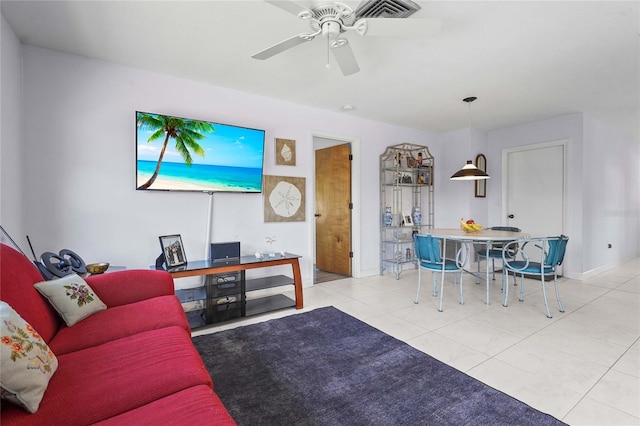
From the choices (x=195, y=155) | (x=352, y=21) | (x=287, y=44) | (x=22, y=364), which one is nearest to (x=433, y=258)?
(x=352, y=21)

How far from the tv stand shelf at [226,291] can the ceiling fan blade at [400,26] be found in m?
2.19

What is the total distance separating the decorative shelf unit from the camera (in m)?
4.77

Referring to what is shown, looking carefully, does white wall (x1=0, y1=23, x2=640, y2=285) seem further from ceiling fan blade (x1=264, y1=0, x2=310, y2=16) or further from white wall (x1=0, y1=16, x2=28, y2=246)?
ceiling fan blade (x1=264, y1=0, x2=310, y2=16)

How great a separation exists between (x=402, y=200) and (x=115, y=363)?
456 cm

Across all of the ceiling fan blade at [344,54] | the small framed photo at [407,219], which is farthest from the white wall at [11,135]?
the small framed photo at [407,219]

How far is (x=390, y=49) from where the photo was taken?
2.53 m

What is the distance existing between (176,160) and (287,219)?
1.43 m

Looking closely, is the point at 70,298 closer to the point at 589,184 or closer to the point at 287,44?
the point at 287,44

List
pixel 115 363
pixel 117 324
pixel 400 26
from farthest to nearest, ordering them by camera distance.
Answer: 1. pixel 400 26
2. pixel 117 324
3. pixel 115 363

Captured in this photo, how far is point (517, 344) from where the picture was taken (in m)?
2.34

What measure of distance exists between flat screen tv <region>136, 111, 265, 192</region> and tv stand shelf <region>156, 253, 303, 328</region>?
85 centimetres

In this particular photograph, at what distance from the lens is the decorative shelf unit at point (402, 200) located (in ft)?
15.6

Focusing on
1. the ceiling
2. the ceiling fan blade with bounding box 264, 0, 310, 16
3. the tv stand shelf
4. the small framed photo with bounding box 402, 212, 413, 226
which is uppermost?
the ceiling

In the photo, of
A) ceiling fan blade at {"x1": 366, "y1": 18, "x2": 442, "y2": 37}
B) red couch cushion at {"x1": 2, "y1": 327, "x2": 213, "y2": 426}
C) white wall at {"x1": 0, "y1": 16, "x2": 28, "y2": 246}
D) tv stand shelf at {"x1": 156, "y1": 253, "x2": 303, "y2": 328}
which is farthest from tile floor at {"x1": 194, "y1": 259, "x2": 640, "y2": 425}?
ceiling fan blade at {"x1": 366, "y1": 18, "x2": 442, "y2": 37}
